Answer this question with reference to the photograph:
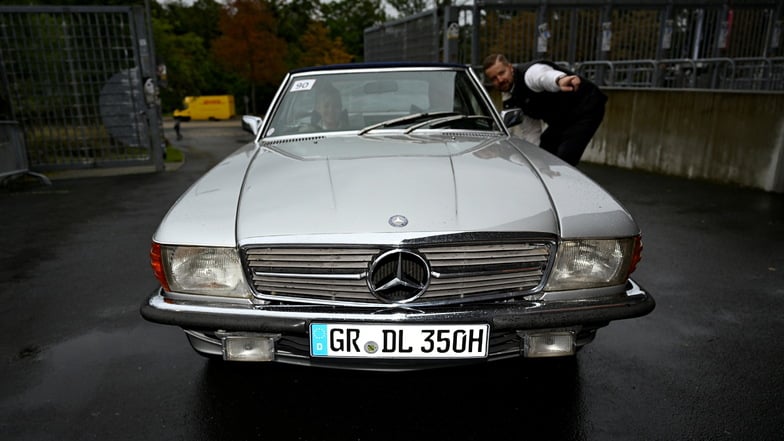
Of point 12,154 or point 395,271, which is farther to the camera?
point 12,154

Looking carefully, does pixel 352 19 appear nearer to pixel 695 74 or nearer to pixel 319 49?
pixel 319 49

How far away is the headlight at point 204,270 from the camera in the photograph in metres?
2.15

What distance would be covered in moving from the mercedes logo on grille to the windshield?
1.42 m

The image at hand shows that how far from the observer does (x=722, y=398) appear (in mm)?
2623

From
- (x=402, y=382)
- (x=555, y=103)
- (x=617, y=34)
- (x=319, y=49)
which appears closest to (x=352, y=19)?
(x=319, y=49)

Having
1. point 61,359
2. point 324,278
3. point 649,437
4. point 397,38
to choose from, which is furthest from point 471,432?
point 397,38

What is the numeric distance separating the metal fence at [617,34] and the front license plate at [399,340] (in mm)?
10793

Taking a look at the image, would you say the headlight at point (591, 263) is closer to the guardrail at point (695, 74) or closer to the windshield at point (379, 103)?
the windshield at point (379, 103)

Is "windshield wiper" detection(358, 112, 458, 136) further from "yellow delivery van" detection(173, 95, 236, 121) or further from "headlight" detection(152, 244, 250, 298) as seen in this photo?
"yellow delivery van" detection(173, 95, 236, 121)

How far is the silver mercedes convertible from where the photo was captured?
2076mm

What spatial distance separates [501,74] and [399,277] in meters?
2.97

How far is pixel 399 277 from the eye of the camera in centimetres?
210

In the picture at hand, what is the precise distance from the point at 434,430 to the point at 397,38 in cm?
1546

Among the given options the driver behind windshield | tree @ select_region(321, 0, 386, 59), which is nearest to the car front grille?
the driver behind windshield
